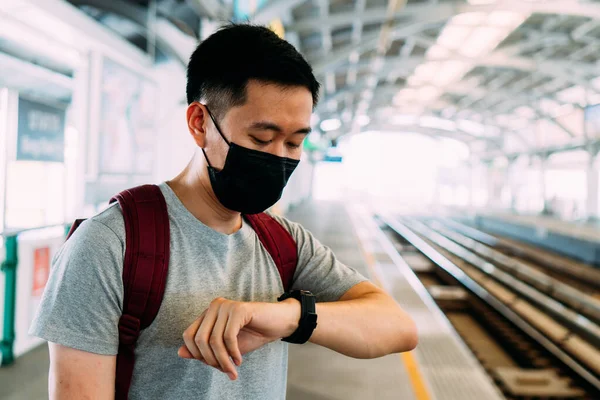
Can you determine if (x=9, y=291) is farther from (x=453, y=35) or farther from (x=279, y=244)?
(x=453, y=35)

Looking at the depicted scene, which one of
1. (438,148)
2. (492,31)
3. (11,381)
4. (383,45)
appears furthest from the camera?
(438,148)

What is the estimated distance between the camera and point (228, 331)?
2.95 ft

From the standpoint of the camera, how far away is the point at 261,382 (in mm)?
1164

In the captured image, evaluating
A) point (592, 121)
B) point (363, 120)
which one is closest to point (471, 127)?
point (363, 120)

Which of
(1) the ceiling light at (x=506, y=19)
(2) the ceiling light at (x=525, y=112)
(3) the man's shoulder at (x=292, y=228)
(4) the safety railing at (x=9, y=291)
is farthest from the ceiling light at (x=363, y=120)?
(3) the man's shoulder at (x=292, y=228)

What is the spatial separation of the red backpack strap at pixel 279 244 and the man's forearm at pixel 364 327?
0.18 m

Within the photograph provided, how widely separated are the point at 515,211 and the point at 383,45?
17.4m

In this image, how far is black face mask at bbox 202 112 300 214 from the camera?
4.03 feet

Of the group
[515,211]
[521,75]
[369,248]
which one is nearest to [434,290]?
[369,248]

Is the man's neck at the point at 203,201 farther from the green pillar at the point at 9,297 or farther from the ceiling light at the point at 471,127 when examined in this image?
the ceiling light at the point at 471,127

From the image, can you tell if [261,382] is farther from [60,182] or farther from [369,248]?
[369,248]

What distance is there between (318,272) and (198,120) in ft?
1.87

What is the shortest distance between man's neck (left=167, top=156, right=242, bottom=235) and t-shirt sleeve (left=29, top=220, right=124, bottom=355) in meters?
0.27

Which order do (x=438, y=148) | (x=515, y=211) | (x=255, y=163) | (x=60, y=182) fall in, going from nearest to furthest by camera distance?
(x=255, y=163)
(x=60, y=182)
(x=515, y=211)
(x=438, y=148)
